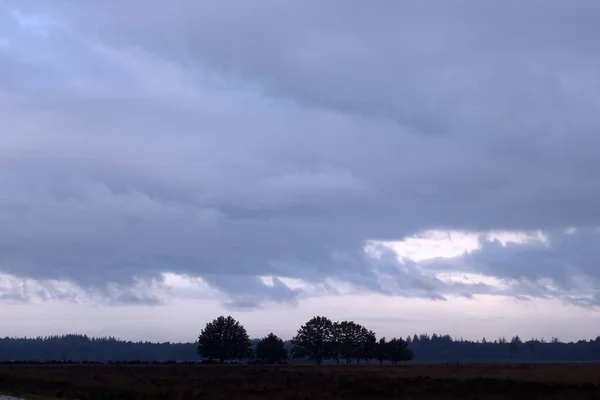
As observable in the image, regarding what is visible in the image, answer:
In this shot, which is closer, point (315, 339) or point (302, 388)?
point (302, 388)

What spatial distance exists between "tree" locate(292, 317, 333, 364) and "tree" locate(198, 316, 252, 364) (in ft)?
38.8

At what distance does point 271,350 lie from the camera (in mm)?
142250

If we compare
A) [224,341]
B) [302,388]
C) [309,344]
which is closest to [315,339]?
[309,344]

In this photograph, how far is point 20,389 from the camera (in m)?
54.1

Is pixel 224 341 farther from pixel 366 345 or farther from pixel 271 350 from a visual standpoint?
pixel 366 345

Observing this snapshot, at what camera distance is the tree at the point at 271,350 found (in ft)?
468

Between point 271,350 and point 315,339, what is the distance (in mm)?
11886

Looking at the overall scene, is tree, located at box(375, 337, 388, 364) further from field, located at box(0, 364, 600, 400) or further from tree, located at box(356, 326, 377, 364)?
field, located at box(0, 364, 600, 400)

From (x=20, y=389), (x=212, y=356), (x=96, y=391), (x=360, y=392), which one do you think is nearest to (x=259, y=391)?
(x=360, y=392)

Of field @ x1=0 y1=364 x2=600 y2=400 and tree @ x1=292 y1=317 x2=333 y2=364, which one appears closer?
field @ x1=0 y1=364 x2=600 y2=400

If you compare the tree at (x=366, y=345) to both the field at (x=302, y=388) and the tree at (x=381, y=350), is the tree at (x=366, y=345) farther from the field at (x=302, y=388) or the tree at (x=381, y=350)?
the field at (x=302, y=388)

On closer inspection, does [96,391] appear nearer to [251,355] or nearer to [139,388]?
[139,388]

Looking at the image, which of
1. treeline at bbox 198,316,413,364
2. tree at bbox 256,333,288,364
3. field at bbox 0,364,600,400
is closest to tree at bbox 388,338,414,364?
treeline at bbox 198,316,413,364

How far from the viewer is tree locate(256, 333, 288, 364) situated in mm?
142500
